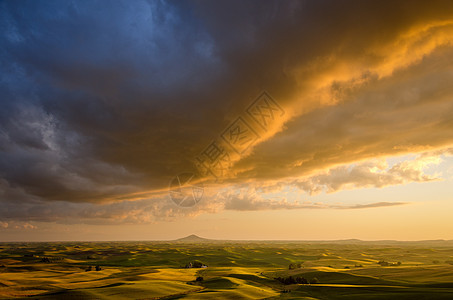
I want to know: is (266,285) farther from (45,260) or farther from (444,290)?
(45,260)

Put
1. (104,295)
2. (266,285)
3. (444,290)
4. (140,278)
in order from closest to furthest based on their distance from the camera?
(444,290) → (104,295) → (266,285) → (140,278)

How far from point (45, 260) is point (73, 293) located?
444 feet

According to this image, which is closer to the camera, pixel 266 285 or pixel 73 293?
pixel 73 293

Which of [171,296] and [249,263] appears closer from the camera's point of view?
[171,296]

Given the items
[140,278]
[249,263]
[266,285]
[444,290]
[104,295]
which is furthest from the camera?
[249,263]

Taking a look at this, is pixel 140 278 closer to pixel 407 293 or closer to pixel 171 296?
pixel 171 296

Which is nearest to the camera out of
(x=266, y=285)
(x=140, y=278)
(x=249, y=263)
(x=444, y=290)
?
(x=444, y=290)

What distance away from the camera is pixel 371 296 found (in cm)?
5403

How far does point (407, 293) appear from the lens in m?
53.8

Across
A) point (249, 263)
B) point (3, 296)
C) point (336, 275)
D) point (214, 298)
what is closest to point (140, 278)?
point (3, 296)

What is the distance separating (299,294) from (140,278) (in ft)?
168

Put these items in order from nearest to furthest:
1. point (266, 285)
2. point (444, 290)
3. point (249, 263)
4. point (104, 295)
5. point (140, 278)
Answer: point (444, 290)
point (104, 295)
point (266, 285)
point (140, 278)
point (249, 263)

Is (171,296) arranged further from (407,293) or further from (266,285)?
(407,293)

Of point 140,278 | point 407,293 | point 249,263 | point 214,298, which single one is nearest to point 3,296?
point 140,278
